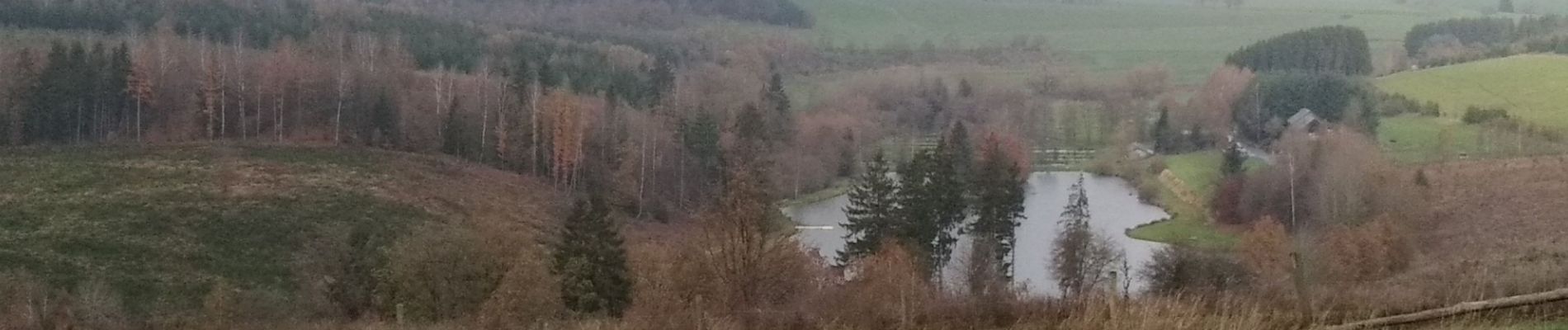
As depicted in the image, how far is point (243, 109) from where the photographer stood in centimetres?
3453

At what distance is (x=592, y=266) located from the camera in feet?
59.4

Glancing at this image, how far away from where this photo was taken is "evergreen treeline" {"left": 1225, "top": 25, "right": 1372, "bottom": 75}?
4031 centimetres

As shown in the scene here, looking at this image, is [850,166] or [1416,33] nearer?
[850,166]

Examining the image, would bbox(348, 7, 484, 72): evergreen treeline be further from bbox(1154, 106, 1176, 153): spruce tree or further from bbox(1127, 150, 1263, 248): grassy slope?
bbox(1127, 150, 1263, 248): grassy slope

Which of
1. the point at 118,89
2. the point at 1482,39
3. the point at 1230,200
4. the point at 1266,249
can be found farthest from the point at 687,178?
the point at 1482,39

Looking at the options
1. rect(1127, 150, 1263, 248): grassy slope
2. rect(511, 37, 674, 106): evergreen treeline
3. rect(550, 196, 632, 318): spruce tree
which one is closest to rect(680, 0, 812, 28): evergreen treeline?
rect(511, 37, 674, 106): evergreen treeline

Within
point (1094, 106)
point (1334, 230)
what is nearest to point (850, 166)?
point (1094, 106)

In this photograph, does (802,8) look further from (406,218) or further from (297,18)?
(406,218)

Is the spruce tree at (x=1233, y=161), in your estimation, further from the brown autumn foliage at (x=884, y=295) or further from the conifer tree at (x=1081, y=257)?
the brown autumn foliage at (x=884, y=295)

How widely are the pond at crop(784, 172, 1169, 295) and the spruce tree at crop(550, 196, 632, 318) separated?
15.1ft

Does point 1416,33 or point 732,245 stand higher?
point 1416,33

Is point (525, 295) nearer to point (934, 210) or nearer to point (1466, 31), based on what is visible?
point (934, 210)

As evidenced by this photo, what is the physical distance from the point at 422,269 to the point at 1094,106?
100ft

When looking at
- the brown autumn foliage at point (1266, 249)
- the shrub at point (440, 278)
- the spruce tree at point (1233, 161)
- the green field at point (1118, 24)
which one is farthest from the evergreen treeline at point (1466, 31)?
the shrub at point (440, 278)
